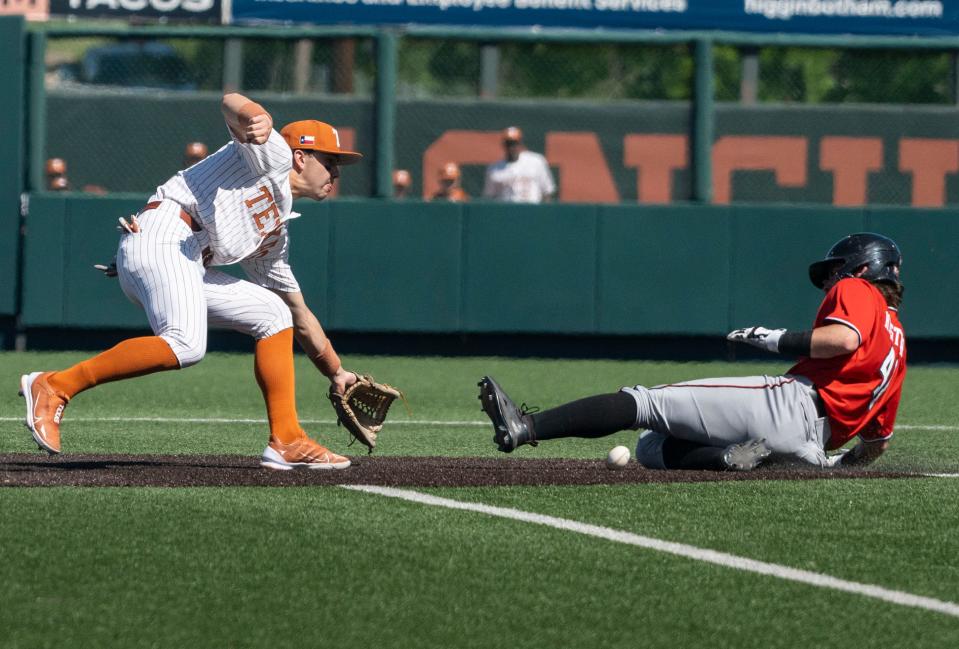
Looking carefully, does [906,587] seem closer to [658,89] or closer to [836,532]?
[836,532]

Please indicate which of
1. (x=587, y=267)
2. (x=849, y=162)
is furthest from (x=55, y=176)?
(x=849, y=162)

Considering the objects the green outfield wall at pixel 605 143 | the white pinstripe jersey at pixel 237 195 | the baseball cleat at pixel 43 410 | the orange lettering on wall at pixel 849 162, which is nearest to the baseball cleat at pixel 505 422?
the white pinstripe jersey at pixel 237 195

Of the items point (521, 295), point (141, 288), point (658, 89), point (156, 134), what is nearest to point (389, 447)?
point (141, 288)

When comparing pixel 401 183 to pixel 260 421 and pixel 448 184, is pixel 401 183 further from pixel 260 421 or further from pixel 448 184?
pixel 260 421

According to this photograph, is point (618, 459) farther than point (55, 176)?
No

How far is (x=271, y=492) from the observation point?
5.38 meters

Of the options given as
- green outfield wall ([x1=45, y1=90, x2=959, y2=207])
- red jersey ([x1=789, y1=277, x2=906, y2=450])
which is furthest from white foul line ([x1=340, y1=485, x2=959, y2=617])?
green outfield wall ([x1=45, y1=90, x2=959, y2=207])

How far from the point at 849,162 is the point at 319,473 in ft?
32.1

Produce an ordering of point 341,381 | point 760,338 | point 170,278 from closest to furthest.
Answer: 1. point 170,278
2. point 760,338
3. point 341,381

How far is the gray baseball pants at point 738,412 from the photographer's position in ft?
19.7

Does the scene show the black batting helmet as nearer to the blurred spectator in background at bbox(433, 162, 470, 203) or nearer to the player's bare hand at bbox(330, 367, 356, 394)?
the player's bare hand at bbox(330, 367, 356, 394)

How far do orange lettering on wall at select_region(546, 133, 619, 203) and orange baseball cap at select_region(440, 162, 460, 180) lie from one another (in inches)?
34.0

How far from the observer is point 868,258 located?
6.19 m

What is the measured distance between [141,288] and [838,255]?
2.70 m
